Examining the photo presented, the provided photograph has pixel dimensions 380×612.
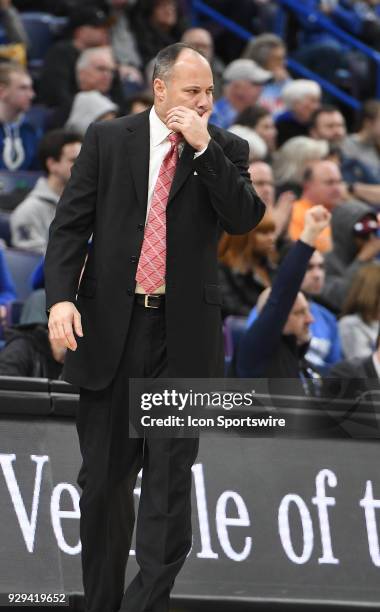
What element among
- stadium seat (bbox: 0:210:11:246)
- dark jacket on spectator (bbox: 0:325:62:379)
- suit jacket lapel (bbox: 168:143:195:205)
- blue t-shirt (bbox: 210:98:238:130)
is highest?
suit jacket lapel (bbox: 168:143:195:205)

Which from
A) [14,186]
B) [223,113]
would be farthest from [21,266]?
[223,113]

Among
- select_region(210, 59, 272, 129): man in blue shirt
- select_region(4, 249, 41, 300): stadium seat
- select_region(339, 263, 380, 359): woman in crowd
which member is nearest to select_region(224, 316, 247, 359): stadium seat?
select_region(339, 263, 380, 359): woman in crowd

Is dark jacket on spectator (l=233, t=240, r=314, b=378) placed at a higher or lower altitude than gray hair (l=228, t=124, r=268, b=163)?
higher

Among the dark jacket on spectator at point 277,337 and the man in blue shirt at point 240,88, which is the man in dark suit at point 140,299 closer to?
the dark jacket on spectator at point 277,337

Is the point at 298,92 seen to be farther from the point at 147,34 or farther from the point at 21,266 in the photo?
the point at 21,266

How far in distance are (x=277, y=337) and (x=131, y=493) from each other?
6.62 ft

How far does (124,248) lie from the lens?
441cm

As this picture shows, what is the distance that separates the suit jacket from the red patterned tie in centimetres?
3

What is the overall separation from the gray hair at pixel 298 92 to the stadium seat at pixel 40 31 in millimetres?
2146

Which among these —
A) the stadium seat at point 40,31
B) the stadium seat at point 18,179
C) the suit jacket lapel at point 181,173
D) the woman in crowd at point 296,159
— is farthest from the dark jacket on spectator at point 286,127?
the suit jacket lapel at point 181,173

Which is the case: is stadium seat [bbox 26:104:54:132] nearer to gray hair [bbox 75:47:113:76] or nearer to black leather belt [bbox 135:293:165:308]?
gray hair [bbox 75:47:113:76]

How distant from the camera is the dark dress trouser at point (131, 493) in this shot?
4359mm

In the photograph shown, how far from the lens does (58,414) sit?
508 centimetres

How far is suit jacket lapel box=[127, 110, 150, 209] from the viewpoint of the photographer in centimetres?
444
